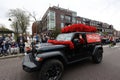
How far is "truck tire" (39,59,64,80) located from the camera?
281cm

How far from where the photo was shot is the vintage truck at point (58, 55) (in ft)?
9.33

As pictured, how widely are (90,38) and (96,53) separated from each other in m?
0.94

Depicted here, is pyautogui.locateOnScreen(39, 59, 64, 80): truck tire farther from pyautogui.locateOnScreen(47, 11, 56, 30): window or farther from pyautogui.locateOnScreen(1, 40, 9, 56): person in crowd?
pyautogui.locateOnScreen(47, 11, 56, 30): window

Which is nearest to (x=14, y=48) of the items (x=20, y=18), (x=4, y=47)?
(x=4, y=47)

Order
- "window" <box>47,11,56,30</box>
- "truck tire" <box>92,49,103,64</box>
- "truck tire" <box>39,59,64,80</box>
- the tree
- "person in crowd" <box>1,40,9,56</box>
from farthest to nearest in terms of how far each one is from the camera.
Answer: the tree
"window" <box>47,11,56,30</box>
"person in crowd" <box>1,40,9,56</box>
"truck tire" <box>92,49,103,64</box>
"truck tire" <box>39,59,64,80</box>

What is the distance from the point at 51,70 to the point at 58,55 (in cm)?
58

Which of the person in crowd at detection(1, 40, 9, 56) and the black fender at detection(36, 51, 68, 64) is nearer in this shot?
the black fender at detection(36, 51, 68, 64)

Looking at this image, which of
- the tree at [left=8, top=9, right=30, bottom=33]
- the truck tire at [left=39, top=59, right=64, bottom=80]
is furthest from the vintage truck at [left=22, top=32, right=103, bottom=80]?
the tree at [left=8, top=9, right=30, bottom=33]

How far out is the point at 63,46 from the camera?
3531 millimetres

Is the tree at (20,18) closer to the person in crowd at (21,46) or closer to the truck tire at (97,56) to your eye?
the person in crowd at (21,46)

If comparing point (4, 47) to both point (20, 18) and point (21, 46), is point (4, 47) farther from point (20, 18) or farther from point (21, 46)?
point (20, 18)

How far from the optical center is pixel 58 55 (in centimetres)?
321

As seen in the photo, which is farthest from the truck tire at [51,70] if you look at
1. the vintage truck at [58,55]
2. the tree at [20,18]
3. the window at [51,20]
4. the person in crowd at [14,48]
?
the tree at [20,18]

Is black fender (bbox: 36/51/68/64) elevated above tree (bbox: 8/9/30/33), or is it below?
below
